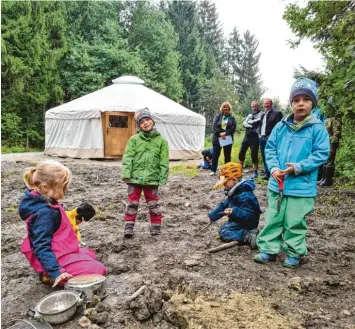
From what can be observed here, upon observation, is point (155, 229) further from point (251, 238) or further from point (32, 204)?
point (32, 204)

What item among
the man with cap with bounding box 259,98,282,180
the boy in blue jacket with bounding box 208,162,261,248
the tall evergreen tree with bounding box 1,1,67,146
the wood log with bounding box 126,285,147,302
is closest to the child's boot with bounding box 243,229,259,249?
the boy in blue jacket with bounding box 208,162,261,248

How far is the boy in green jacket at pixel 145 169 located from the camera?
418 centimetres

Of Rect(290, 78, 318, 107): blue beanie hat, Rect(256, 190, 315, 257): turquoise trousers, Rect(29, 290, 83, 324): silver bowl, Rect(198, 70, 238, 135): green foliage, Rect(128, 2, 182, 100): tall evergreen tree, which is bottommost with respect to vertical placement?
Rect(29, 290, 83, 324): silver bowl

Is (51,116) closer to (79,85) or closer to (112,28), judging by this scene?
(79,85)

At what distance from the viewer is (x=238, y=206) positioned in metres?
3.70

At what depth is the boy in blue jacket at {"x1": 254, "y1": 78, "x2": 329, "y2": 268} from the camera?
3.15 metres

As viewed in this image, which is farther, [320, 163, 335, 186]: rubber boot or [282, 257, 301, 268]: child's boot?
[320, 163, 335, 186]: rubber boot

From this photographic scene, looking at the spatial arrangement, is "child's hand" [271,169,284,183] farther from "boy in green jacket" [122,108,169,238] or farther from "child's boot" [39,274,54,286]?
"child's boot" [39,274,54,286]

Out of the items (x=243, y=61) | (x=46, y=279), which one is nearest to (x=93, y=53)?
(x=46, y=279)

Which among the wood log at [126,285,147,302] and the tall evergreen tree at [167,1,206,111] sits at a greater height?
the tall evergreen tree at [167,1,206,111]

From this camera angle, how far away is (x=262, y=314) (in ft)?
7.56

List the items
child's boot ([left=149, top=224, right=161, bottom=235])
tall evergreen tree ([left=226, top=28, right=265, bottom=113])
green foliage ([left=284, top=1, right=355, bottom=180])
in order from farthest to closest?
tall evergreen tree ([left=226, top=28, right=265, bottom=113])
green foliage ([left=284, top=1, right=355, bottom=180])
child's boot ([left=149, top=224, right=161, bottom=235])

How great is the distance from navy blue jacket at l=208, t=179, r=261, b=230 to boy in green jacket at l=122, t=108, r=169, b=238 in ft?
2.71

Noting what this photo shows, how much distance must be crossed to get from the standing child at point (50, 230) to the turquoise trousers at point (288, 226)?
153 centimetres
